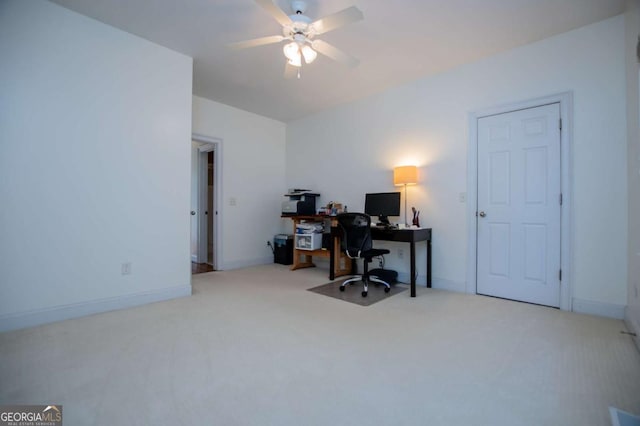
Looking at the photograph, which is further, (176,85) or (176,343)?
(176,85)

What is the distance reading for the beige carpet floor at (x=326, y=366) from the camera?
133cm

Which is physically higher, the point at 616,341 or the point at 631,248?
the point at 631,248

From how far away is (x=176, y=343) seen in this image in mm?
2027

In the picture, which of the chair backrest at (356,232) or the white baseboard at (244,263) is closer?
the chair backrest at (356,232)

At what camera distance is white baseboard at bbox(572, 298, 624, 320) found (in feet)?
8.04

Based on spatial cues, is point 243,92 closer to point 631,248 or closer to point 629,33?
point 629,33

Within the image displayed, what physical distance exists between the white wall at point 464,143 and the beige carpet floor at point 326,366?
2.38 ft

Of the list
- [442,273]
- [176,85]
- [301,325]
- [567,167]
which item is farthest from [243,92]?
[567,167]

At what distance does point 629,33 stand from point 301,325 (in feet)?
Answer: 11.3

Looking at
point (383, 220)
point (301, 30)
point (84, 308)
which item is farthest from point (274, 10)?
point (84, 308)

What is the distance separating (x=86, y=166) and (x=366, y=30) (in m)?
2.75

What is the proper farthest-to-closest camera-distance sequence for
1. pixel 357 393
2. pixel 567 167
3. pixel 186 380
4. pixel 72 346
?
pixel 567 167 < pixel 72 346 < pixel 186 380 < pixel 357 393

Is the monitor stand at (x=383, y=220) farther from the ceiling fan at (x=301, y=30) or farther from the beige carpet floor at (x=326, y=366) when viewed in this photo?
the ceiling fan at (x=301, y=30)

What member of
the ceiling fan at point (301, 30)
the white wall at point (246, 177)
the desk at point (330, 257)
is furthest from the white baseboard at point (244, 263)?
the ceiling fan at point (301, 30)
